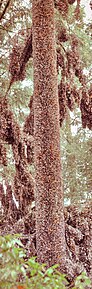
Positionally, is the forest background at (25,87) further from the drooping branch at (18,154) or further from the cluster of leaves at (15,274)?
the cluster of leaves at (15,274)

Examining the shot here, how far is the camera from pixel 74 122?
6832mm

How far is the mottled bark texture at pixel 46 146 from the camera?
133 inches

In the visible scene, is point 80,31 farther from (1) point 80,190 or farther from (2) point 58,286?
(2) point 58,286

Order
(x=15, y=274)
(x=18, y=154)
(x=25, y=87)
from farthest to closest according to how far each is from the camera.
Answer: (x=25, y=87)
(x=18, y=154)
(x=15, y=274)

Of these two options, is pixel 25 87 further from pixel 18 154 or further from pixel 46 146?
pixel 46 146

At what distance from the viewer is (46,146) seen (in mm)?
3434

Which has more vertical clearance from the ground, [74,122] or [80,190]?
[74,122]

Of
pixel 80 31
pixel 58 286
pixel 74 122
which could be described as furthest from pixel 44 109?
pixel 74 122

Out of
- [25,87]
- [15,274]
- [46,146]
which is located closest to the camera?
[15,274]

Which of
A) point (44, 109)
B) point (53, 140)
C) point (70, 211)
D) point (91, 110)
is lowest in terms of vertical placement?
point (70, 211)

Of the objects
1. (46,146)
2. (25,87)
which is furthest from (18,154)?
(25,87)

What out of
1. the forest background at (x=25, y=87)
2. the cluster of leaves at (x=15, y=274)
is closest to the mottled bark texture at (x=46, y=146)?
the forest background at (x=25, y=87)

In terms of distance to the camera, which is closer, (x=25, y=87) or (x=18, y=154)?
(x=18, y=154)

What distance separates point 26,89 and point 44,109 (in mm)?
2668
